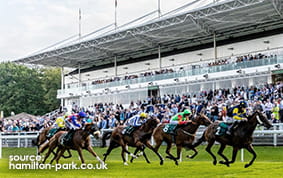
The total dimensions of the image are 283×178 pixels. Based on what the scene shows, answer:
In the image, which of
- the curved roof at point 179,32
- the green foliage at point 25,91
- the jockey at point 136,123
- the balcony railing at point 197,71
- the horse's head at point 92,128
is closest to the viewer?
the horse's head at point 92,128

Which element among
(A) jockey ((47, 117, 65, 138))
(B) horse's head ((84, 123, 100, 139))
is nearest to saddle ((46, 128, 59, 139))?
(A) jockey ((47, 117, 65, 138))

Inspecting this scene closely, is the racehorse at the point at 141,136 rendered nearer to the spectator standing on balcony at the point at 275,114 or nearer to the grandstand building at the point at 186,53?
the spectator standing on balcony at the point at 275,114

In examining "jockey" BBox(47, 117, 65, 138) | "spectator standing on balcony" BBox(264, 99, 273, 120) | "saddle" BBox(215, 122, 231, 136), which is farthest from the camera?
"spectator standing on balcony" BBox(264, 99, 273, 120)

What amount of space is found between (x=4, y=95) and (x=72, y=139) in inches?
2172

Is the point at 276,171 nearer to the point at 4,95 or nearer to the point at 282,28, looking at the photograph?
the point at 282,28

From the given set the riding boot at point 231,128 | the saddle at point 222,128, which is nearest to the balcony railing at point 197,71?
the saddle at point 222,128

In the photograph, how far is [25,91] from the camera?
6431 cm

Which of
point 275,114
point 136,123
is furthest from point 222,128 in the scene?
point 275,114

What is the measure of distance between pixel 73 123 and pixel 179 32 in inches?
989

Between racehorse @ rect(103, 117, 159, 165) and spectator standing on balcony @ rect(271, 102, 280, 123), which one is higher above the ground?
spectator standing on balcony @ rect(271, 102, 280, 123)

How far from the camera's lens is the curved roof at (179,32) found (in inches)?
1225

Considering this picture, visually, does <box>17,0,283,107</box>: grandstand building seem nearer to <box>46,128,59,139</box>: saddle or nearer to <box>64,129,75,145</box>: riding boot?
<box>46,128,59,139</box>: saddle

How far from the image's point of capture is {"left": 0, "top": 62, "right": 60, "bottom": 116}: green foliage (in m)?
63.6

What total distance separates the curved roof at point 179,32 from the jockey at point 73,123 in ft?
64.9
